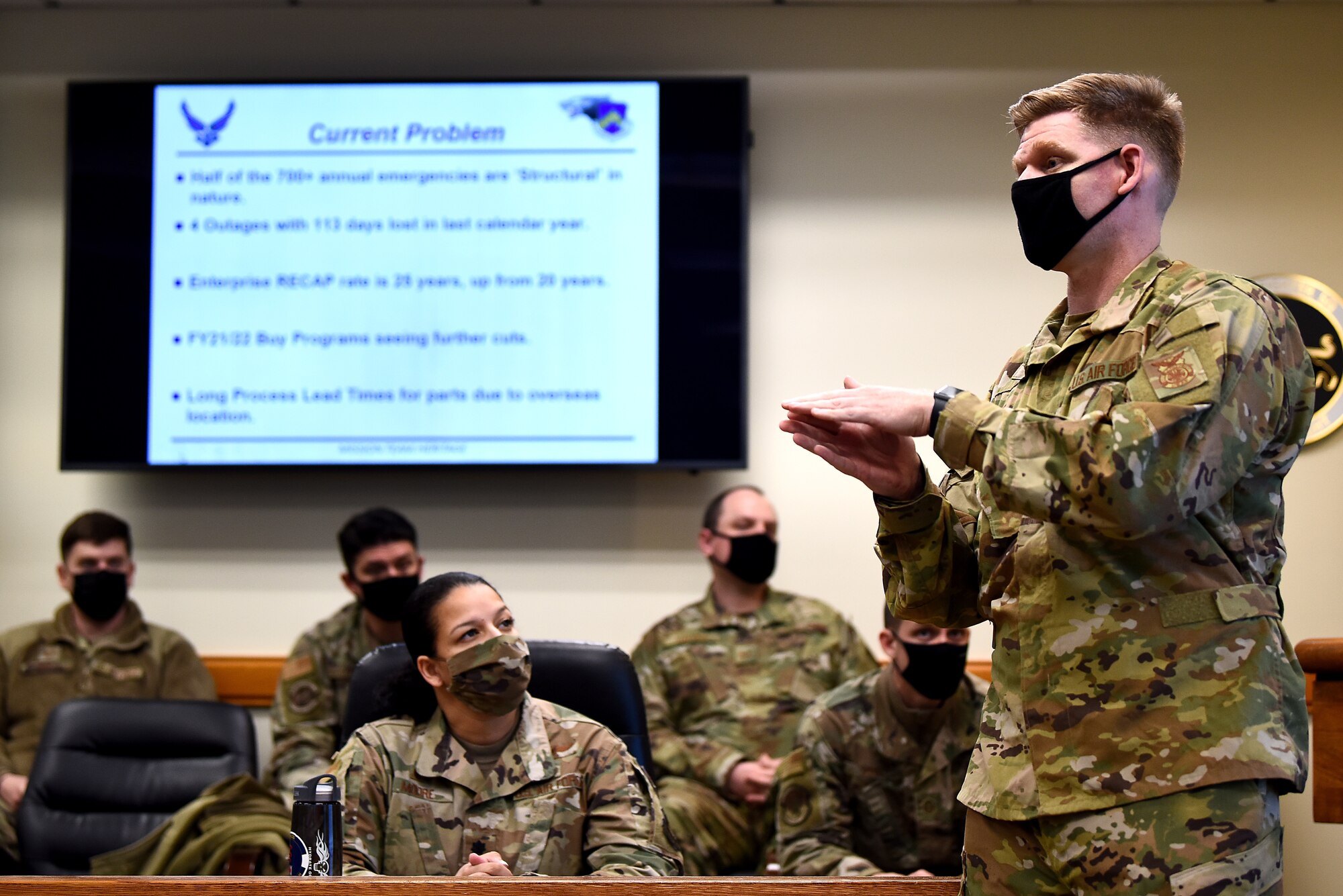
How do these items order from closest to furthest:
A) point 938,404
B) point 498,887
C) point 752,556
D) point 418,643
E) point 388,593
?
1. point 938,404
2. point 498,887
3. point 418,643
4. point 388,593
5. point 752,556

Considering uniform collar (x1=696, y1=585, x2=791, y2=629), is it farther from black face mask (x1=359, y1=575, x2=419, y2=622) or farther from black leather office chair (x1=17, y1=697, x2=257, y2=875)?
black leather office chair (x1=17, y1=697, x2=257, y2=875)

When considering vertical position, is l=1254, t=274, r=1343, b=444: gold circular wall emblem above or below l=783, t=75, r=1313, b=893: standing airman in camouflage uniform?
above

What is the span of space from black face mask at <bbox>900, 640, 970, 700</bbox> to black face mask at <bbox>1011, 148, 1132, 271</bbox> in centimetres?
151

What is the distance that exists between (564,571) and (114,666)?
131cm

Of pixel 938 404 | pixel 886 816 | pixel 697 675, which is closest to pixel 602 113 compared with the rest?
pixel 697 675

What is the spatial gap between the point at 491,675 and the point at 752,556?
1.39 metres

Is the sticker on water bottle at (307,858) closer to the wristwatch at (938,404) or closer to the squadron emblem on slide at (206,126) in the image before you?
the wristwatch at (938,404)

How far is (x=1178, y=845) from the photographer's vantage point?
1.25 meters

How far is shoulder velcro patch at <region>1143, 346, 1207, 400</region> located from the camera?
126 cm

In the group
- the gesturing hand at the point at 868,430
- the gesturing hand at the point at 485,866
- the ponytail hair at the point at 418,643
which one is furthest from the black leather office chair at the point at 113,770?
the gesturing hand at the point at 868,430

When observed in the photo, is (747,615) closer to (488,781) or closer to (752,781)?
(752,781)

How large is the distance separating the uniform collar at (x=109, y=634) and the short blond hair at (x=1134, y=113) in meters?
3.09

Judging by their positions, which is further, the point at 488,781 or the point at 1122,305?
the point at 488,781

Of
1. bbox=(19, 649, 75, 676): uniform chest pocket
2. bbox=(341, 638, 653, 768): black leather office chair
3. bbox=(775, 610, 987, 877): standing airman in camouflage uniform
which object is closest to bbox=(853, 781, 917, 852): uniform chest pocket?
bbox=(775, 610, 987, 877): standing airman in camouflage uniform
